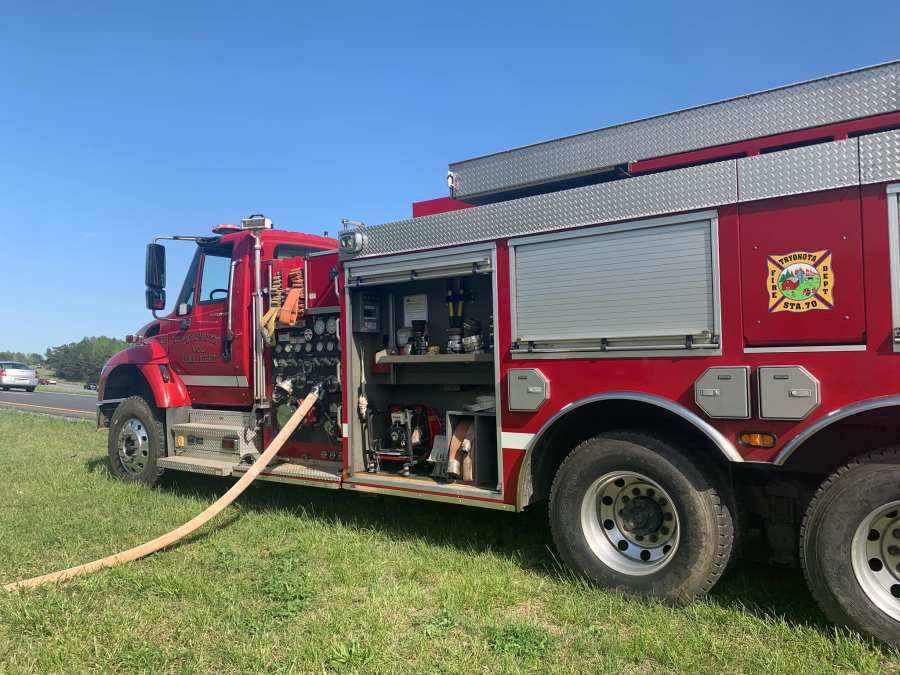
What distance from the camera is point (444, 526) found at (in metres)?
5.58

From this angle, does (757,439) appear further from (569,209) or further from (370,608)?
(370,608)

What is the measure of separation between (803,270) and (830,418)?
802 mm

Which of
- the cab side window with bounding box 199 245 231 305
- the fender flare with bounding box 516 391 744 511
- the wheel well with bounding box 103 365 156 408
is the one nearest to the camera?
the fender flare with bounding box 516 391 744 511

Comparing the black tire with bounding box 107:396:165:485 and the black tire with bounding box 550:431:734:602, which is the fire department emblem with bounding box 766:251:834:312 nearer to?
the black tire with bounding box 550:431:734:602

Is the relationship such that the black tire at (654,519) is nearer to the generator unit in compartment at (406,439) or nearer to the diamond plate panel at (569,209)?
the diamond plate panel at (569,209)

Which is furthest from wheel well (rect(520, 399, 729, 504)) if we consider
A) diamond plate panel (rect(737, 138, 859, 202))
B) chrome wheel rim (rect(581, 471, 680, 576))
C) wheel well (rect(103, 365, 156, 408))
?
wheel well (rect(103, 365, 156, 408))

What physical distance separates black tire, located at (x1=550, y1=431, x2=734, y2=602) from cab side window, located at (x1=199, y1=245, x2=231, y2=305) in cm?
450

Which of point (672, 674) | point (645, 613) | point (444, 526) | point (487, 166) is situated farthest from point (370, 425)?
point (672, 674)

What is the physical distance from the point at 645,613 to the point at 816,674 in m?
0.91

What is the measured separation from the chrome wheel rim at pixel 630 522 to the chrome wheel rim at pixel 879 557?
37.3 inches

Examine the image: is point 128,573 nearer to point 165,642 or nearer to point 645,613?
point 165,642

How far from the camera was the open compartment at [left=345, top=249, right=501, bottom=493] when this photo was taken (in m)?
5.11

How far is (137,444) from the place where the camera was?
24.3 ft

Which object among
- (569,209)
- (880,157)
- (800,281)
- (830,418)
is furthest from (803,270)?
(569,209)
